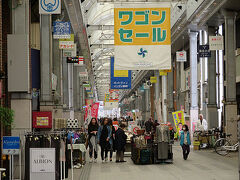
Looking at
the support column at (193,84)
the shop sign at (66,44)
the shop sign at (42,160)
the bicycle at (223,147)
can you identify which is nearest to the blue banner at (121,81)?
the support column at (193,84)

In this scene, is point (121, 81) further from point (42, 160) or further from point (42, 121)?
point (42, 160)

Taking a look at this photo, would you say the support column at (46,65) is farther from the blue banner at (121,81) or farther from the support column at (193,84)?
the blue banner at (121,81)

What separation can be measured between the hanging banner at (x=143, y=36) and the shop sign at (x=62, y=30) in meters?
3.89

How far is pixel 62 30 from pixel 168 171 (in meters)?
7.49

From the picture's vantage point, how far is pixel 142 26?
14.5 m

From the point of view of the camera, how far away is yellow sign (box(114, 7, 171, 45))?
571 inches

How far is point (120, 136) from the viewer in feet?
56.0

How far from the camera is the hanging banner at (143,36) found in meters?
14.5

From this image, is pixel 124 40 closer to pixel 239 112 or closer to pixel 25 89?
pixel 25 89

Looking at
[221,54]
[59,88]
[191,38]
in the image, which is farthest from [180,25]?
[59,88]

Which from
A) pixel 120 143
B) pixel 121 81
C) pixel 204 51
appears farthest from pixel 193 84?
pixel 120 143

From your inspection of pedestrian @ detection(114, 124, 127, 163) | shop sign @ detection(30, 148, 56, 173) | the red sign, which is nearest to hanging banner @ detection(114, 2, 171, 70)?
the red sign

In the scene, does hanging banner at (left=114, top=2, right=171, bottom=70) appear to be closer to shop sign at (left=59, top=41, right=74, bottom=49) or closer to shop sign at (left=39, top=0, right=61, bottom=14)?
shop sign at (left=39, top=0, right=61, bottom=14)

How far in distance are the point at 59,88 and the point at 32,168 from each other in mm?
11465
